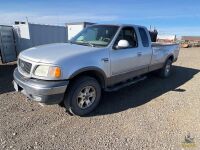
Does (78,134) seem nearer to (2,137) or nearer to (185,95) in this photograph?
(2,137)

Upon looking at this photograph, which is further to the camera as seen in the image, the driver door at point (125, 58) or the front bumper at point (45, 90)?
the driver door at point (125, 58)

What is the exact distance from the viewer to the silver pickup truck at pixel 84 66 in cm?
397

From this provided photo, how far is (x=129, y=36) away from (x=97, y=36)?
96cm

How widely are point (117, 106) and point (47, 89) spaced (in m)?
2.03

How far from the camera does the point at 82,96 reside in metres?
4.59

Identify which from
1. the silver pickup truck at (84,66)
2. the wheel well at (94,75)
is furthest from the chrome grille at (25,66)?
the wheel well at (94,75)

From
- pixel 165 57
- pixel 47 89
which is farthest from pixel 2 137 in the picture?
pixel 165 57

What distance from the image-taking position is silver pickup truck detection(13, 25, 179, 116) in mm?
3967

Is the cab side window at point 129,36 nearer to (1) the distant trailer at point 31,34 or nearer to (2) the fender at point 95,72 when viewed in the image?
(2) the fender at point 95,72

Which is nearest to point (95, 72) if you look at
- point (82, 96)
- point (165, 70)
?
point (82, 96)

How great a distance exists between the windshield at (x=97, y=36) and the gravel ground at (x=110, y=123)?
1.57 meters

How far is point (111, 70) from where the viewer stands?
16.4ft

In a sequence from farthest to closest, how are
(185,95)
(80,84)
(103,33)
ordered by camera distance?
(185,95) → (103,33) → (80,84)

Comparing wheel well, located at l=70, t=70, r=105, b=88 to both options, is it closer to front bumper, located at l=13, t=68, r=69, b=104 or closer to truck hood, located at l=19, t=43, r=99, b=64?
front bumper, located at l=13, t=68, r=69, b=104
